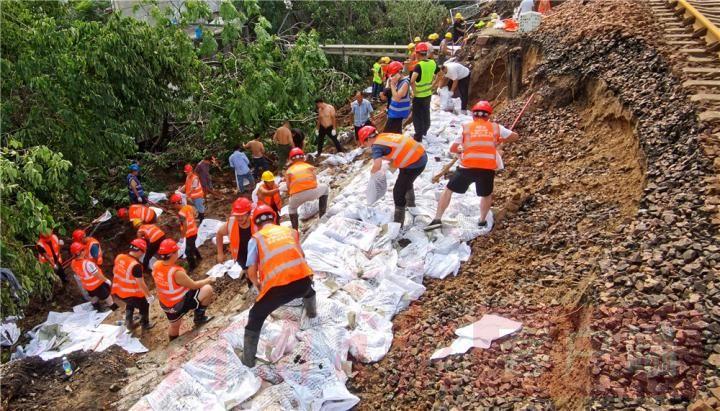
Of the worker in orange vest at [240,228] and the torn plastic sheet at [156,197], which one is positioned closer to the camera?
the worker in orange vest at [240,228]

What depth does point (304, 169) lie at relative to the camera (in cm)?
605

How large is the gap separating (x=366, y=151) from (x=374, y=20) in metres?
10.7

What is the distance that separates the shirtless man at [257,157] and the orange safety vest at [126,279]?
4.01m

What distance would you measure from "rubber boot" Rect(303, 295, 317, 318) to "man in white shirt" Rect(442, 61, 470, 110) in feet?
18.9

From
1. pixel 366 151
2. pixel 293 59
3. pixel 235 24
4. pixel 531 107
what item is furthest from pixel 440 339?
pixel 235 24

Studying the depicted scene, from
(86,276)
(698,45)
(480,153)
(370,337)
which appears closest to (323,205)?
(480,153)

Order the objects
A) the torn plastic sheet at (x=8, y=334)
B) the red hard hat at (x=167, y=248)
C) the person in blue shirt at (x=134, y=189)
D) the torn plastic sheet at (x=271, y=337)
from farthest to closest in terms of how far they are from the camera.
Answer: the person in blue shirt at (x=134, y=189)
the torn plastic sheet at (x=8, y=334)
the red hard hat at (x=167, y=248)
the torn plastic sheet at (x=271, y=337)

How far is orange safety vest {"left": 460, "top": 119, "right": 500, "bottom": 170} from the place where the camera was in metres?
5.13

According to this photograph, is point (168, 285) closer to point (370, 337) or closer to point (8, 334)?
point (370, 337)

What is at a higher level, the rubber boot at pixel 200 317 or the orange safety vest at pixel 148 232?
the orange safety vest at pixel 148 232

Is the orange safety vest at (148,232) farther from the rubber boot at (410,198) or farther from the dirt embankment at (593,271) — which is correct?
the dirt embankment at (593,271)

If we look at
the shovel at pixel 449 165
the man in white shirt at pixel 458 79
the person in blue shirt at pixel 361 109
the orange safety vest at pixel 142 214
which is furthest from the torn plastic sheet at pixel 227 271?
the man in white shirt at pixel 458 79

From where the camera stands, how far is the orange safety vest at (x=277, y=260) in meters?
3.86

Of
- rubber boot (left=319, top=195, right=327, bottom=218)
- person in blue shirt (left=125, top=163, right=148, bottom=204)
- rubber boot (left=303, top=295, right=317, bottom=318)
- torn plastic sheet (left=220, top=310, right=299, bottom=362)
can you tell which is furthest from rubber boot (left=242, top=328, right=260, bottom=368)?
person in blue shirt (left=125, top=163, right=148, bottom=204)
